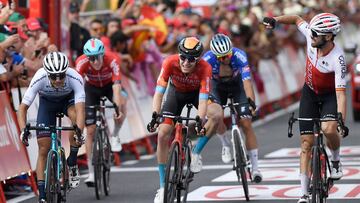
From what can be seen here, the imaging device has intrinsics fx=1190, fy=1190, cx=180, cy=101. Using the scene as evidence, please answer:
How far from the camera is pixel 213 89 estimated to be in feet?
49.6

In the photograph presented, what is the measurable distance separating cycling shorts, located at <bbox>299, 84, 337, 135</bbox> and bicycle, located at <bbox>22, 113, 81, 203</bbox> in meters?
2.36

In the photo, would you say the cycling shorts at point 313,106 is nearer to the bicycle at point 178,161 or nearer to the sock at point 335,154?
the sock at point 335,154

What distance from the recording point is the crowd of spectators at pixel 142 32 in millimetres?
15836

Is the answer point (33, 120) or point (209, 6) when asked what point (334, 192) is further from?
point (209, 6)

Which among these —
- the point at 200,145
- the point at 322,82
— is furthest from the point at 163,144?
the point at 322,82

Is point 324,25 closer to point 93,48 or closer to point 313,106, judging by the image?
point 313,106

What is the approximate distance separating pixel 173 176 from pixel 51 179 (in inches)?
49.7

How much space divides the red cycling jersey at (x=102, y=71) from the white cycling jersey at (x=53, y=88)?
215 centimetres

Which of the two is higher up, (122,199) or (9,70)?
(9,70)

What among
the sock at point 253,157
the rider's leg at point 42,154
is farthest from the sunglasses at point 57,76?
the sock at point 253,157

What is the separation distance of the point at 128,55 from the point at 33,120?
4.28 m

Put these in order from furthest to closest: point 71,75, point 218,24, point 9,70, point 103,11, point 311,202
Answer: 1. point 218,24
2. point 103,11
3. point 9,70
4. point 71,75
5. point 311,202

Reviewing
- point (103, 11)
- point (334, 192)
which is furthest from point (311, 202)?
point (103, 11)

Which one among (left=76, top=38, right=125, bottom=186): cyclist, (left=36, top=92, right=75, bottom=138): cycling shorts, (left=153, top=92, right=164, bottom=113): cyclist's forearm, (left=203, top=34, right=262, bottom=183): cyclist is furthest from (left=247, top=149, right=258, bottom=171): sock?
(left=36, top=92, right=75, bottom=138): cycling shorts
